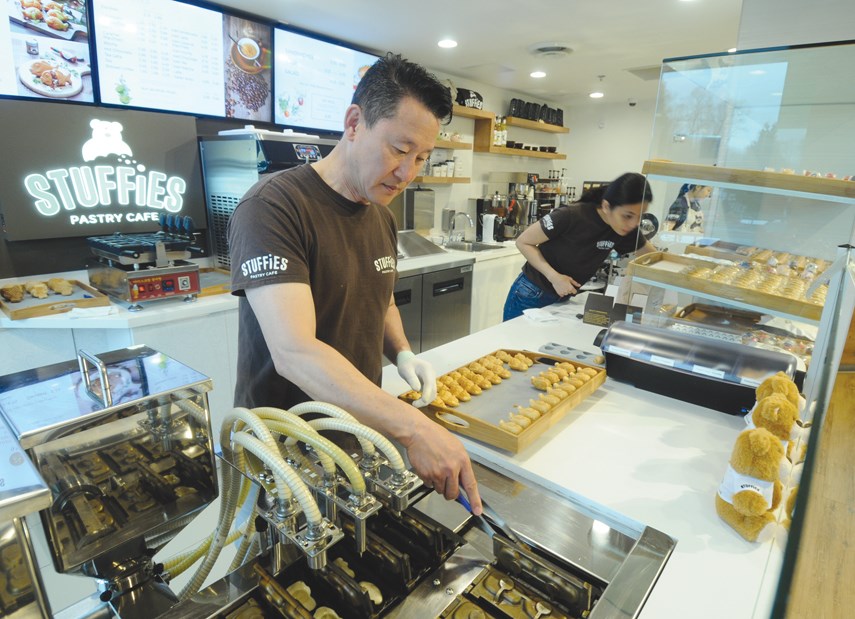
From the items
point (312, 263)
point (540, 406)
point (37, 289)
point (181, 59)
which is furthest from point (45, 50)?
point (540, 406)

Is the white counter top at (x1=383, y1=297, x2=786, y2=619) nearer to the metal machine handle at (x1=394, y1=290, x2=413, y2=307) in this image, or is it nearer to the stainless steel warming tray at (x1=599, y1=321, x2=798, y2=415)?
the stainless steel warming tray at (x1=599, y1=321, x2=798, y2=415)

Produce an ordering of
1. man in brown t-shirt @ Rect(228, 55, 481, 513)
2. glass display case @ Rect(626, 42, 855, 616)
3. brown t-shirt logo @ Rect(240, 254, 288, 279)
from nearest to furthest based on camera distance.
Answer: man in brown t-shirt @ Rect(228, 55, 481, 513) → brown t-shirt logo @ Rect(240, 254, 288, 279) → glass display case @ Rect(626, 42, 855, 616)

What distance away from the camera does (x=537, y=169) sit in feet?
21.7

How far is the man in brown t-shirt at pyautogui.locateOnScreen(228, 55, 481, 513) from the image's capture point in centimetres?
96

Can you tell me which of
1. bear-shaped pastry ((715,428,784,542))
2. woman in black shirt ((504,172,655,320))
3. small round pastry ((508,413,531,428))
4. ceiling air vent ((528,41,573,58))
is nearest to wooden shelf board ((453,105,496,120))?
ceiling air vent ((528,41,573,58))

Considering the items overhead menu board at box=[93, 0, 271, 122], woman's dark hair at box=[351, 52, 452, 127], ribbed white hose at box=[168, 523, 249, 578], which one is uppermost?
overhead menu board at box=[93, 0, 271, 122]

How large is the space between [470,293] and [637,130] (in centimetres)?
375

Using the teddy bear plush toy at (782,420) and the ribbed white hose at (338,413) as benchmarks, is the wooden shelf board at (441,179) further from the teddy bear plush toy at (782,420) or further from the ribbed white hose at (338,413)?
the ribbed white hose at (338,413)

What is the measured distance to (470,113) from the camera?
4715 mm

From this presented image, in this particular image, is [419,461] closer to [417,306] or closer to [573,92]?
[417,306]

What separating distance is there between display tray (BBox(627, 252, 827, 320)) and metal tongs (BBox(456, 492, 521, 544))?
1145 mm

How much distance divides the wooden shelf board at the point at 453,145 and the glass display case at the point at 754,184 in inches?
121

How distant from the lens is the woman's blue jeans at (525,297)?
289cm

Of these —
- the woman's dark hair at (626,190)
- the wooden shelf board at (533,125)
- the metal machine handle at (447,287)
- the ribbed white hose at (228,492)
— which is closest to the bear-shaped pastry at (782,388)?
the ribbed white hose at (228,492)
